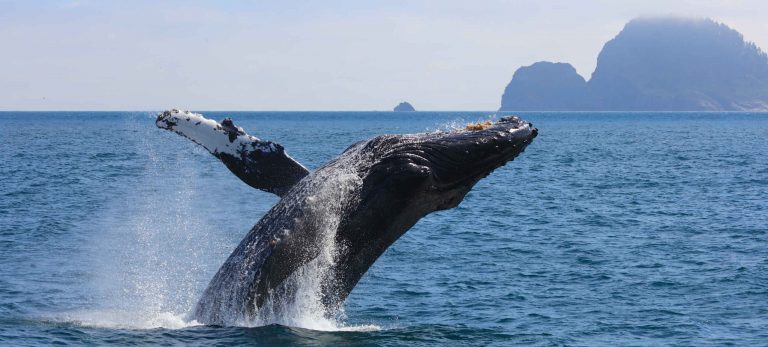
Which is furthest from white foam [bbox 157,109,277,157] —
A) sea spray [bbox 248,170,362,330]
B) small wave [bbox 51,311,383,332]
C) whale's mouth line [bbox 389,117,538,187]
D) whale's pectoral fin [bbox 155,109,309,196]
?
small wave [bbox 51,311,383,332]

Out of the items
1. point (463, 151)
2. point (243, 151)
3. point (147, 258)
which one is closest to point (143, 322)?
point (243, 151)

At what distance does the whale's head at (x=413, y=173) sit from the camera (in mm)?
10266

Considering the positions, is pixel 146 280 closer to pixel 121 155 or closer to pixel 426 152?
Answer: pixel 426 152

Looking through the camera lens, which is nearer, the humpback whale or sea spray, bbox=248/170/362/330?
the humpback whale

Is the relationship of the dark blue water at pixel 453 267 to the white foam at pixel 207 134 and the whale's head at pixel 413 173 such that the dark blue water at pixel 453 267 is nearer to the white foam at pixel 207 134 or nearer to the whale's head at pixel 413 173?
the whale's head at pixel 413 173

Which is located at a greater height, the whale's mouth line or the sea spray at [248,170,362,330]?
the whale's mouth line

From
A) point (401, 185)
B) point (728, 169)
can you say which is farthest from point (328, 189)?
point (728, 169)

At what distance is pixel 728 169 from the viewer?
50438 mm

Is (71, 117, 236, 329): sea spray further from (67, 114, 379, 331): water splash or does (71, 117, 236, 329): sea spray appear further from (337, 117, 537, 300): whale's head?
(337, 117, 537, 300): whale's head

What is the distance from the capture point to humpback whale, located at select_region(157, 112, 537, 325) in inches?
394

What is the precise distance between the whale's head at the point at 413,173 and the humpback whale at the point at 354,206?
0.01 m

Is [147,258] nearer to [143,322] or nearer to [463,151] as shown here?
[143,322]

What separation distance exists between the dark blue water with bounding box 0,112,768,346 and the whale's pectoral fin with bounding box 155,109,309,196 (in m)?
1.67

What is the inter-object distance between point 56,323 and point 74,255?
725 centimetres
